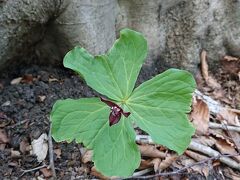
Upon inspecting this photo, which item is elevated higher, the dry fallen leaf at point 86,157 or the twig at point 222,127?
the twig at point 222,127

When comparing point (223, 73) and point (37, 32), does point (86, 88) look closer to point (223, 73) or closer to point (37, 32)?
Answer: point (37, 32)

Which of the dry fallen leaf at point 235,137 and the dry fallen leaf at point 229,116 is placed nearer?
the dry fallen leaf at point 235,137

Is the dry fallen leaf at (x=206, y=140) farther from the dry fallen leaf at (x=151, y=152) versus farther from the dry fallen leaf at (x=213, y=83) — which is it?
the dry fallen leaf at (x=213, y=83)

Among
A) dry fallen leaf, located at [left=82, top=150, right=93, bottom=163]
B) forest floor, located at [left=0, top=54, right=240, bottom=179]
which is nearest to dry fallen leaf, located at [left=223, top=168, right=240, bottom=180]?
forest floor, located at [left=0, top=54, right=240, bottom=179]

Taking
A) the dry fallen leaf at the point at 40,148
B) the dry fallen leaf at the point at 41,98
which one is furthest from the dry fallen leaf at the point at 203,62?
the dry fallen leaf at the point at 40,148

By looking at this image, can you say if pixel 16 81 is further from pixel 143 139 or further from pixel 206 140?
pixel 206 140

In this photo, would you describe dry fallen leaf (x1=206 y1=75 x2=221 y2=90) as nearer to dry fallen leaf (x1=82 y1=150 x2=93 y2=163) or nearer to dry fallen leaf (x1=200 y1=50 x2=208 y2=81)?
dry fallen leaf (x1=200 y1=50 x2=208 y2=81)
